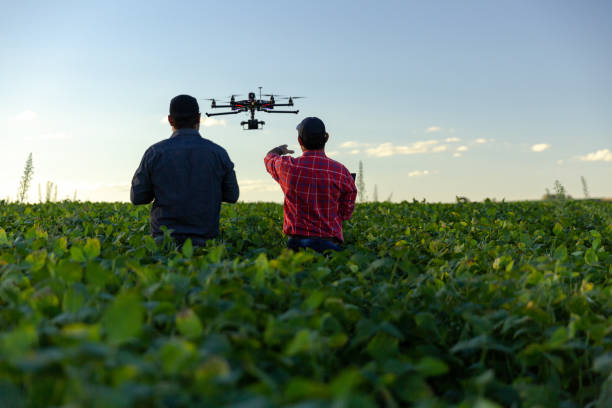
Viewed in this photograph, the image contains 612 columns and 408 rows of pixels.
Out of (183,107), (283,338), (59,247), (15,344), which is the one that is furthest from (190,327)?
(183,107)

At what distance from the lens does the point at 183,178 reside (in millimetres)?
5328

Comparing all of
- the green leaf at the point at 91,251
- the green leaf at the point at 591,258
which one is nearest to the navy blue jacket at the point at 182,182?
the green leaf at the point at 91,251

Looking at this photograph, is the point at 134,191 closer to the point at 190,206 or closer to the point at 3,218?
the point at 190,206

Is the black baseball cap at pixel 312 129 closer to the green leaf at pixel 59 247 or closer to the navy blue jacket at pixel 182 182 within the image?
the navy blue jacket at pixel 182 182

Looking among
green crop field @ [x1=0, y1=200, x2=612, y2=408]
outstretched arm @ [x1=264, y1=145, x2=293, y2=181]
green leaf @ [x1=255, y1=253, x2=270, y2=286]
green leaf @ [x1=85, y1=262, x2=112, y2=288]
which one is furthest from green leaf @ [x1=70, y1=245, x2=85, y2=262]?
outstretched arm @ [x1=264, y1=145, x2=293, y2=181]

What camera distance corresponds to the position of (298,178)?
18.2 feet

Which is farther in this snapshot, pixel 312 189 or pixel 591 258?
pixel 312 189

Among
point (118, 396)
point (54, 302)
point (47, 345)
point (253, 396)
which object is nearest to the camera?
point (118, 396)

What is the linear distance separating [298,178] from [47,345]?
384 centimetres

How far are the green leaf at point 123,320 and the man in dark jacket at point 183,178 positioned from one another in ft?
12.2

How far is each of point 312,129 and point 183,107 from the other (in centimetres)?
147

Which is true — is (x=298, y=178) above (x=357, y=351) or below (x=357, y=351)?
above

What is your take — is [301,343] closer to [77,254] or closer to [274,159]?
[77,254]

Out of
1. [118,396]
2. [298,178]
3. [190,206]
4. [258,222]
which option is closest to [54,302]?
[118,396]
